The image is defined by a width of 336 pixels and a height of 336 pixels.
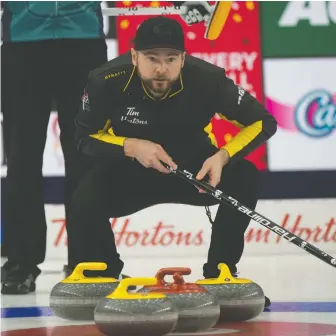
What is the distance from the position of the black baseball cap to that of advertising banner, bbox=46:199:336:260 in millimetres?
2519

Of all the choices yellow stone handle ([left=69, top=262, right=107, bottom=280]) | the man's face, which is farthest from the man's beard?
yellow stone handle ([left=69, top=262, right=107, bottom=280])

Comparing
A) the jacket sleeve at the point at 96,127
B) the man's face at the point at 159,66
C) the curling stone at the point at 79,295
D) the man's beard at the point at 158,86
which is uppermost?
the man's face at the point at 159,66

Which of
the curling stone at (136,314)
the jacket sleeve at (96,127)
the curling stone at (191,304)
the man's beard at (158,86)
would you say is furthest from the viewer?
the jacket sleeve at (96,127)

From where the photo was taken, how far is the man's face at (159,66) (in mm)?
3004

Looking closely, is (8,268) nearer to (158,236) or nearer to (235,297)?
(235,297)

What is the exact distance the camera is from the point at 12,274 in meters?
3.79

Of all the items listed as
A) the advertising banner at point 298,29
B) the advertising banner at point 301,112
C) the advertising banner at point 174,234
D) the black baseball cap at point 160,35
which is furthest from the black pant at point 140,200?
the advertising banner at point 298,29

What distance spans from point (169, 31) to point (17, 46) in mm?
1016

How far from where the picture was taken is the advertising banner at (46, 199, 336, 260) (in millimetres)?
5441

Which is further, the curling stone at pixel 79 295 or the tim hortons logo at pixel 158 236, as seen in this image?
the tim hortons logo at pixel 158 236

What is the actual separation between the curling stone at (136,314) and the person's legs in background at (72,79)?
4.52ft

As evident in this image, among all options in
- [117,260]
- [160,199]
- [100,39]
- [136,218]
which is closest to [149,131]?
[160,199]

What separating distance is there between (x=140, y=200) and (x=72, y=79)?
0.73 m

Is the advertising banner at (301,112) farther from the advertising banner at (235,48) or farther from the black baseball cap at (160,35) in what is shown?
the black baseball cap at (160,35)
